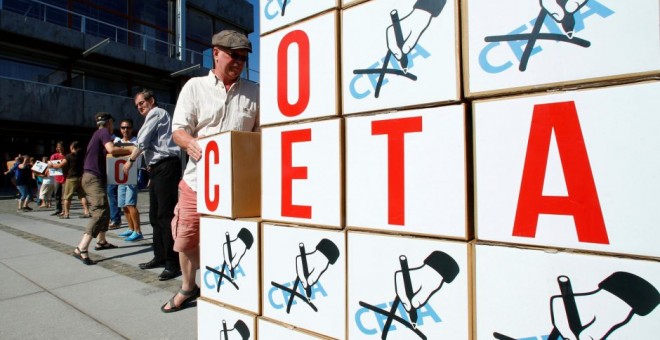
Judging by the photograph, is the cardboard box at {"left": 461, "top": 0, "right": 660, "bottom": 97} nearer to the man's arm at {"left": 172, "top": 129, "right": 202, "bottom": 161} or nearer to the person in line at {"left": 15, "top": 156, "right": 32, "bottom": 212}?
the man's arm at {"left": 172, "top": 129, "right": 202, "bottom": 161}

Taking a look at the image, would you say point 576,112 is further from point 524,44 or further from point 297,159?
point 297,159

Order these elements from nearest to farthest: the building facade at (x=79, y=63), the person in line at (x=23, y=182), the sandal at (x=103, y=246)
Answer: the sandal at (x=103, y=246), the person in line at (x=23, y=182), the building facade at (x=79, y=63)

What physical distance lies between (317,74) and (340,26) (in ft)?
0.59

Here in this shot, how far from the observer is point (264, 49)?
1590 mm

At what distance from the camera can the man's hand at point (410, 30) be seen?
1.14 metres

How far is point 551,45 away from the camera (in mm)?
943

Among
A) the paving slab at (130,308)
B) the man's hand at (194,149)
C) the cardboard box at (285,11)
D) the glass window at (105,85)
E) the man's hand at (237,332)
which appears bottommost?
the paving slab at (130,308)

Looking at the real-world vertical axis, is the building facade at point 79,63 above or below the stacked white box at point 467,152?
above

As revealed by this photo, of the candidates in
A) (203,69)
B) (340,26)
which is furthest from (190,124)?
(203,69)

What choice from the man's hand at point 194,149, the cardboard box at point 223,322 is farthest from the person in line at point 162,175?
the cardboard box at point 223,322

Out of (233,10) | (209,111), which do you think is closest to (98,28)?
(233,10)

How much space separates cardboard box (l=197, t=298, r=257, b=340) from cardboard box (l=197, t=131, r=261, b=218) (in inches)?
16.3

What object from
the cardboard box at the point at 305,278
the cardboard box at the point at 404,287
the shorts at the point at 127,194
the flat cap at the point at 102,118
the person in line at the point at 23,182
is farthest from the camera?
the person in line at the point at 23,182

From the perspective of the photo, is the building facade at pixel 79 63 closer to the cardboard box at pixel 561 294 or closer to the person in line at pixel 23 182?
the person in line at pixel 23 182
